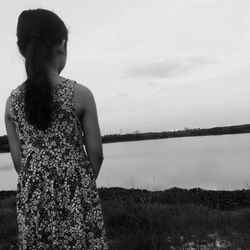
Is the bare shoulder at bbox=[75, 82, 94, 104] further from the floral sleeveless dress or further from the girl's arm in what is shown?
the girl's arm

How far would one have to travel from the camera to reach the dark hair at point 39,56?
2.22 m

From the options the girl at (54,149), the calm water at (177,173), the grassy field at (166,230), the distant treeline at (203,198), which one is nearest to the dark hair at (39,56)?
the girl at (54,149)

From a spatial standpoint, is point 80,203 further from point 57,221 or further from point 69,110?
point 69,110

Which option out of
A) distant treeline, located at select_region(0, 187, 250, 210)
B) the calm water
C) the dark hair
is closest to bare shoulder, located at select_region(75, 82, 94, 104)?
the dark hair

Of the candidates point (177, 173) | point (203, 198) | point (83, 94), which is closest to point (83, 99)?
point (83, 94)

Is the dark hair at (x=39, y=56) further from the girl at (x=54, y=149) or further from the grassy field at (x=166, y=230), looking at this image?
the grassy field at (x=166, y=230)

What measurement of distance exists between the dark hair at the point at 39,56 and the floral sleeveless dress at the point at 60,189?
7 cm

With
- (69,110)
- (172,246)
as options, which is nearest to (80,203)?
(69,110)

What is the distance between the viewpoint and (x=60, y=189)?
7.41 feet

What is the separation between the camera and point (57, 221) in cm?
224

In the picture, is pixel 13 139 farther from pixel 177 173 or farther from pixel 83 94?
pixel 177 173

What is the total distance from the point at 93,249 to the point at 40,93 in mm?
839

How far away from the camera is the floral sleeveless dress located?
2.24m

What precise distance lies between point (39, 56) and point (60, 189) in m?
0.68
